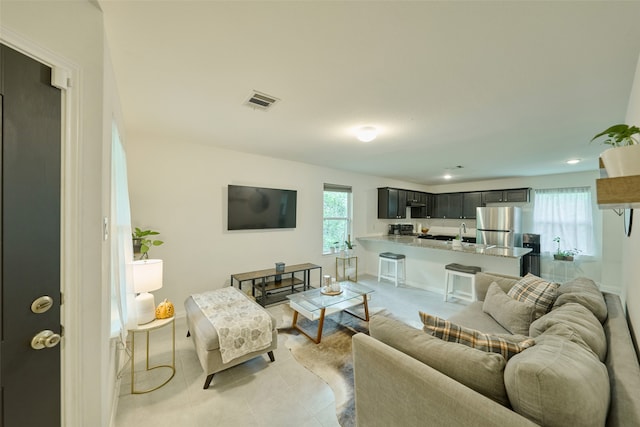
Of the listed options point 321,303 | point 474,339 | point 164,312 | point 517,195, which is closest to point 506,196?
point 517,195

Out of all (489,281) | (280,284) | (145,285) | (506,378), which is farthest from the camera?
(280,284)

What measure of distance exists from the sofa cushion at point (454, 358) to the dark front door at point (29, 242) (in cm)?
154

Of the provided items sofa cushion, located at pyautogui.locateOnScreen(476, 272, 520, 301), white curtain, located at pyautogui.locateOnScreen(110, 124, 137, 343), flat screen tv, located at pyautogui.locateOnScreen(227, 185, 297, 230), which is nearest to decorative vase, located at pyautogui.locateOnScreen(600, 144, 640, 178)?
sofa cushion, located at pyautogui.locateOnScreen(476, 272, 520, 301)

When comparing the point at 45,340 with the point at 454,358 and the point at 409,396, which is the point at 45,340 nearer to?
the point at 409,396

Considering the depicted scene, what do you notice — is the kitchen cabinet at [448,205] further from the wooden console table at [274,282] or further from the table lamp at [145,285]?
the table lamp at [145,285]

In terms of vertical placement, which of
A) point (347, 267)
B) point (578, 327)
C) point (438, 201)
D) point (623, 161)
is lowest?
point (347, 267)

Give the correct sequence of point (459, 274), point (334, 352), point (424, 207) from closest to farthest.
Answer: point (334, 352) < point (459, 274) < point (424, 207)

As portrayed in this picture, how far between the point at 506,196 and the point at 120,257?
289 inches

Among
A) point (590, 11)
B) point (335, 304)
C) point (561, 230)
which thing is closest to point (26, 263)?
point (335, 304)

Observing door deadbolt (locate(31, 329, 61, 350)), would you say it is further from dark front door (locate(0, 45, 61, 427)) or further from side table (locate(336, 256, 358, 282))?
side table (locate(336, 256, 358, 282))

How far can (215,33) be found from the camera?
1.33 meters

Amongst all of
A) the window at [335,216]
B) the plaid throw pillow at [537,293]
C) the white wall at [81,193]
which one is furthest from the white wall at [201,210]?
the plaid throw pillow at [537,293]

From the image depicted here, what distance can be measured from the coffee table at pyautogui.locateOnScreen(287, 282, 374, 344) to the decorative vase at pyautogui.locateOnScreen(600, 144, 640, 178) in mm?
2396

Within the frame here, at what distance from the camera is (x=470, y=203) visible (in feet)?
21.0
